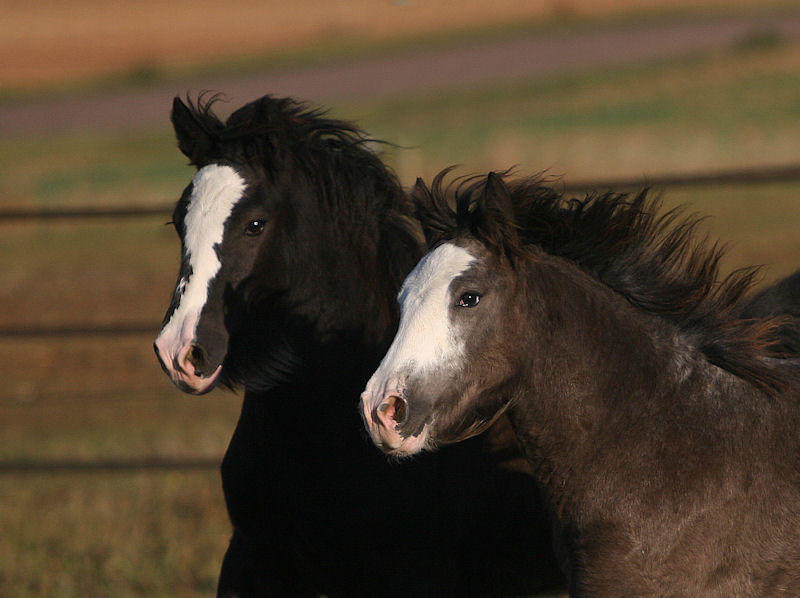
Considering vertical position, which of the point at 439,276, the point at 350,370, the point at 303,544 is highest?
the point at 439,276

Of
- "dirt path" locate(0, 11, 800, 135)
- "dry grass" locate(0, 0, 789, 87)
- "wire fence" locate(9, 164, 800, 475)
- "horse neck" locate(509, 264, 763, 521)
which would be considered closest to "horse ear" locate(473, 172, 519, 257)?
"horse neck" locate(509, 264, 763, 521)

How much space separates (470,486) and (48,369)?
628 centimetres

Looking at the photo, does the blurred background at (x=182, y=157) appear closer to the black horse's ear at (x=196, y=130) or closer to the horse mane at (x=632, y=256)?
the horse mane at (x=632, y=256)

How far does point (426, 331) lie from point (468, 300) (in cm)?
13

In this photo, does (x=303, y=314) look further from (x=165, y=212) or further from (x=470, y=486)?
(x=165, y=212)

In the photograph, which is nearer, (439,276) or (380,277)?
(439,276)

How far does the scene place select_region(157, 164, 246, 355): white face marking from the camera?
321 cm

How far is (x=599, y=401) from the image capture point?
117 inches

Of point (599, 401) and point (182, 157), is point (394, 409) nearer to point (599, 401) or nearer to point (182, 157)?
point (599, 401)

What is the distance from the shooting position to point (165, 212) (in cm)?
568

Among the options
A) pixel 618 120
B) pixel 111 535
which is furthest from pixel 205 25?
pixel 111 535

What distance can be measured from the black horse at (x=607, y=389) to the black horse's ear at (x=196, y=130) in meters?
0.87

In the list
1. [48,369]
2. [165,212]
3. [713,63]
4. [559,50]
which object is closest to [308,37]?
[559,50]

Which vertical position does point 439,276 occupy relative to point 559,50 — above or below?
above
